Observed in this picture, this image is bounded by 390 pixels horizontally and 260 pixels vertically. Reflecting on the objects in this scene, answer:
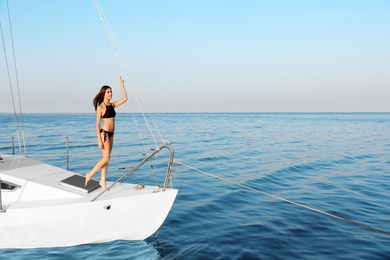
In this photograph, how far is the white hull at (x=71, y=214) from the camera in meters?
5.97

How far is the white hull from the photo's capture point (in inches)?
235

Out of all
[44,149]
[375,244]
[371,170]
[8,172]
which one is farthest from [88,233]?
[44,149]

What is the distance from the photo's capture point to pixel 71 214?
6.01 m

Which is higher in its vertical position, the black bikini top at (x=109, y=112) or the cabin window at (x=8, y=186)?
the black bikini top at (x=109, y=112)

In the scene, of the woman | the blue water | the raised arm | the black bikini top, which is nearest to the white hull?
the blue water

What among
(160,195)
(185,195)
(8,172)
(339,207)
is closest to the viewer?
(160,195)

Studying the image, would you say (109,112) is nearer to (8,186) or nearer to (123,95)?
(123,95)

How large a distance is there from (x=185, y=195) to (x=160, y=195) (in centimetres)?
490

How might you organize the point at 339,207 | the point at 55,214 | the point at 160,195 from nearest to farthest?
the point at 55,214
the point at 160,195
the point at 339,207

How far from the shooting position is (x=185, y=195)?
442 inches

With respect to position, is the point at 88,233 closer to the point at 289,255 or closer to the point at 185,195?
the point at 289,255

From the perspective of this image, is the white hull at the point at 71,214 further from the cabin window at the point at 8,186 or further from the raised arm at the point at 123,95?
the raised arm at the point at 123,95

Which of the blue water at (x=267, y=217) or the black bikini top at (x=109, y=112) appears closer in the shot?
the black bikini top at (x=109, y=112)

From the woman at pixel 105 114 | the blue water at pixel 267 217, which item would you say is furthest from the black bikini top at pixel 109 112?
the blue water at pixel 267 217
